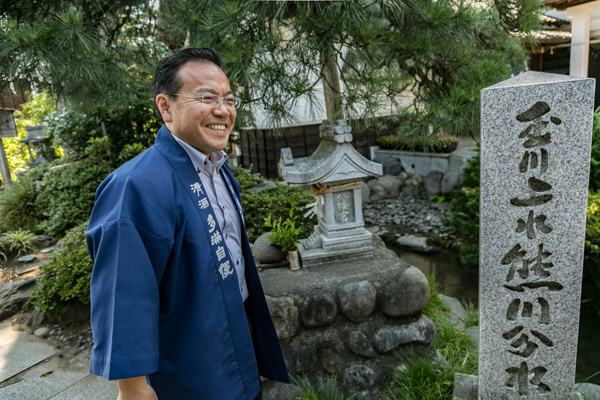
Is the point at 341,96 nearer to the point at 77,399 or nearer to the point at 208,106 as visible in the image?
the point at 208,106

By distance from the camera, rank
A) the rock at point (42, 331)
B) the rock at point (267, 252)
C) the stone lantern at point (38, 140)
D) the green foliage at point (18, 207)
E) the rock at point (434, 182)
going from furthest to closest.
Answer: the stone lantern at point (38, 140) → the rock at point (434, 182) → the green foliage at point (18, 207) → the rock at point (42, 331) → the rock at point (267, 252)

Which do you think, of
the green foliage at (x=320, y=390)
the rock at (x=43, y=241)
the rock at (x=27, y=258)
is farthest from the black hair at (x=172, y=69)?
the rock at (x=43, y=241)

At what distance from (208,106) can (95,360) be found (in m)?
1.11

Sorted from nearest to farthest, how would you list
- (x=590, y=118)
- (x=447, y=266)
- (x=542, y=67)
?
(x=590, y=118)
(x=447, y=266)
(x=542, y=67)

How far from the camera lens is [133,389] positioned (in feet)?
4.87

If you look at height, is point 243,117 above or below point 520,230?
above

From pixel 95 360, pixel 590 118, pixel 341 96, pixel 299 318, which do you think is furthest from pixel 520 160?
pixel 95 360

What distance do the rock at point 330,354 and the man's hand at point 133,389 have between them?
91.9 inches

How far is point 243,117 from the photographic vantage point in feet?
12.7

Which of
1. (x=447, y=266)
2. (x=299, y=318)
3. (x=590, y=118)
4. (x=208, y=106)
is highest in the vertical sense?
(x=208, y=106)

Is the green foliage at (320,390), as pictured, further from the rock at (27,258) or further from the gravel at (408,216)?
the gravel at (408,216)

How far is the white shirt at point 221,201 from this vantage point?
1929mm

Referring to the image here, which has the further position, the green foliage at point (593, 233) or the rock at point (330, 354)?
the green foliage at point (593, 233)

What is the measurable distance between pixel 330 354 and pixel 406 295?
33.4 inches
